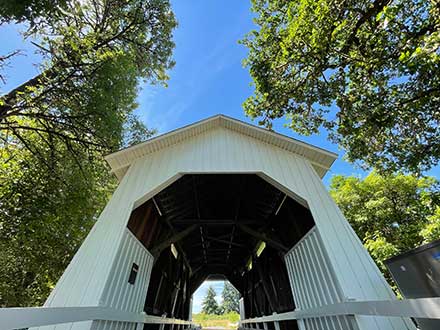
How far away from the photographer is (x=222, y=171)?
4242 millimetres

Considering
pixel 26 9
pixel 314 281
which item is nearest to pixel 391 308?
pixel 314 281

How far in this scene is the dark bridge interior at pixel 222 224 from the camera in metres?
5.20

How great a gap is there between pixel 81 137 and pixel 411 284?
729cm

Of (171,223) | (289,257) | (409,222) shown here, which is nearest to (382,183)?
(409,222)

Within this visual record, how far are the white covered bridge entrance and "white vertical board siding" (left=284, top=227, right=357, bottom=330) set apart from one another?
0.02 m

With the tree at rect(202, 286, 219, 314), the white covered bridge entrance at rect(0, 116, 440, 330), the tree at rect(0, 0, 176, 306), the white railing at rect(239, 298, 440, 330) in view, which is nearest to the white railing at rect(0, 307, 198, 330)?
the white covered bridge entrance at rect(0, 116, 440, 330)

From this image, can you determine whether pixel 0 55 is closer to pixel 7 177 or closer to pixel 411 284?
pixel 7 177

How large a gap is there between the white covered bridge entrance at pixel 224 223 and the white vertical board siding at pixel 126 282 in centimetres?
2

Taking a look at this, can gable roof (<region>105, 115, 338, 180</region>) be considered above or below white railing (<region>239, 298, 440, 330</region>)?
above

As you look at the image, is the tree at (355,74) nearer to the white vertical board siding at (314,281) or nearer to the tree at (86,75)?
the white vertical board siding at (314,281)

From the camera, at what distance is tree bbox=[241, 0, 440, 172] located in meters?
3.93

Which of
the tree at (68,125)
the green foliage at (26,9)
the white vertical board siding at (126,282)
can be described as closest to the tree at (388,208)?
the white vertical board siding at (126,282)

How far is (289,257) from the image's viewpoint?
5.08 meters

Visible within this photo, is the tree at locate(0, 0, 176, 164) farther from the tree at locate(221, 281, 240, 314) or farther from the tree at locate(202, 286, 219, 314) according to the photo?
the tree at locate(221, 281, 240, 314)
